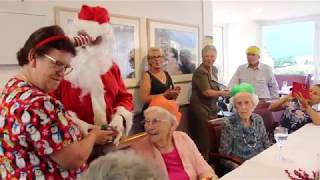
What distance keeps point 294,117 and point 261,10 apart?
4108 mm

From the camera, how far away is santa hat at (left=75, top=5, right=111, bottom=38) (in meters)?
1.76

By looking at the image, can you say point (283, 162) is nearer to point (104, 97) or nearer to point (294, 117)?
point (104, 97)

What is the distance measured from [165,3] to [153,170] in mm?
2750

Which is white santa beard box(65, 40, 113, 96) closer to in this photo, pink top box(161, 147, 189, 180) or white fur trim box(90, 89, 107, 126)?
white fur trim box(90, 89, 107, 126)

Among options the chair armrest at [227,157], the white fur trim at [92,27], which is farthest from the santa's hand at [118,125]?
the chair armrest at [227,157]

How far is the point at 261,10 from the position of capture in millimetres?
6352

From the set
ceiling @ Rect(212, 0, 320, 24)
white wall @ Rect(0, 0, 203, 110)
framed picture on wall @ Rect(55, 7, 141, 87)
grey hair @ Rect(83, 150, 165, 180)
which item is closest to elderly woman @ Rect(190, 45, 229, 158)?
white wall @ Rect(0, 0, 203, 110)

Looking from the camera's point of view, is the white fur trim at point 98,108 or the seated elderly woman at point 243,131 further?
the seated elderly woman at point 243,131

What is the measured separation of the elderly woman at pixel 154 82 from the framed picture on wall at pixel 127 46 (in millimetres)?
120

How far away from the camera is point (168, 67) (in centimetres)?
341

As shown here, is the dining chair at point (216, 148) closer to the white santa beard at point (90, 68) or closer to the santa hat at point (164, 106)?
the santa hat at point (164, 106)

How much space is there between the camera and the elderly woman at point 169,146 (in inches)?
70.9

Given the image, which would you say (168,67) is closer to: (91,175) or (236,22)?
(91,175)

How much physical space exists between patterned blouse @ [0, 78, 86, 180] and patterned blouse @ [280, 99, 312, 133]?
2.30 m
